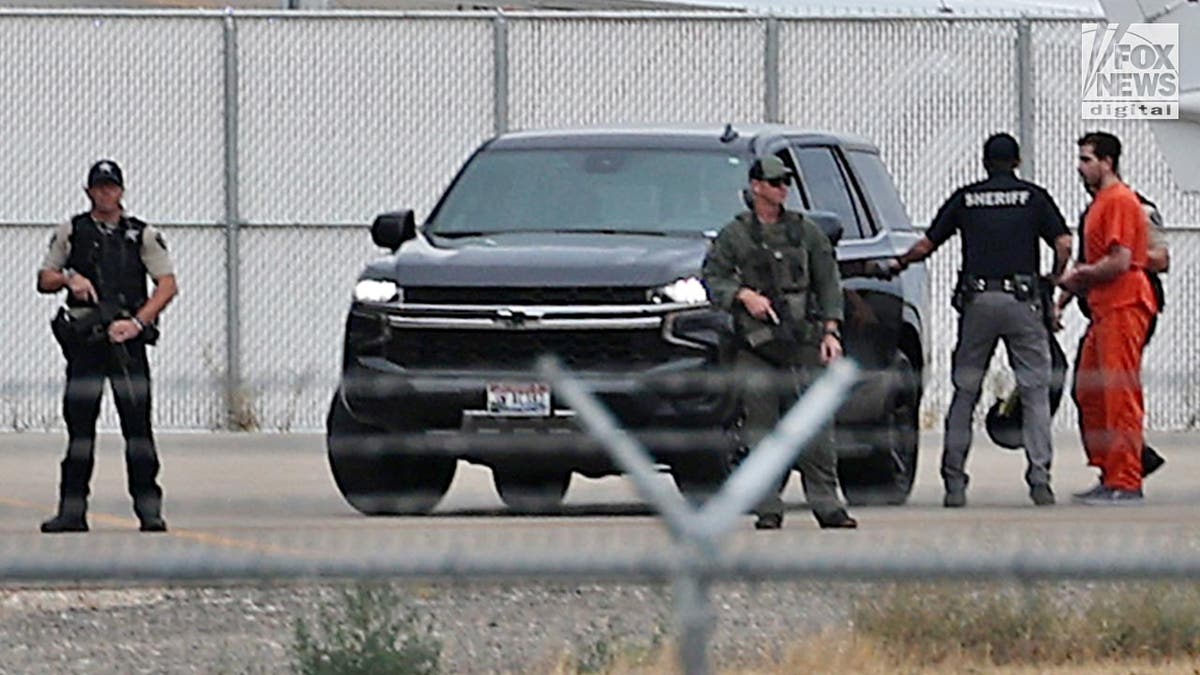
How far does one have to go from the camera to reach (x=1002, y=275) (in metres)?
13.8

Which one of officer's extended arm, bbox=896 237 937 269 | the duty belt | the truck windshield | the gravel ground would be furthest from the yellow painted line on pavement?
the duty belt

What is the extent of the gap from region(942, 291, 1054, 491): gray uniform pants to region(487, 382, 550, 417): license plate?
293 centimetres

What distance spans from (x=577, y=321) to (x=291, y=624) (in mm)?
6845

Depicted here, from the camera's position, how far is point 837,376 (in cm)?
473

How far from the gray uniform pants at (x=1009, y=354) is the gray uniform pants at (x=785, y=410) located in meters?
1.78

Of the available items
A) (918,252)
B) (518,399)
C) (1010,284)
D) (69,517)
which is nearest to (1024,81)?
(1010,284)

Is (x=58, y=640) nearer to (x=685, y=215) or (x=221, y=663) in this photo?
(x=221, y=663)

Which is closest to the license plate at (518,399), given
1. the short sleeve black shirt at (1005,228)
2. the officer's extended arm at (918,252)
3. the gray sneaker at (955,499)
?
the gray sneaker at (955,499)

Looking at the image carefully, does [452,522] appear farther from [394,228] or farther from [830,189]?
[830,189]

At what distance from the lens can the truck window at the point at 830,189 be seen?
45.3 feet

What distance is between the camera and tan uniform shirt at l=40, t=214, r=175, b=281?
12469 mm

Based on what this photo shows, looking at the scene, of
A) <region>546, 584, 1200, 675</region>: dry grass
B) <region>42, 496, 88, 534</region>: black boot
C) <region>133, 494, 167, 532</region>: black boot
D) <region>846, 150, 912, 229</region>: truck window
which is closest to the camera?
<region>546, 584, 1200, 675</region>: dry grass

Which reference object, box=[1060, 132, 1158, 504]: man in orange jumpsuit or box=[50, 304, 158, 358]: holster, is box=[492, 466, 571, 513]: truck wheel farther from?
box=[1060, 132, 1158, 504]: man in orange jumpsuit

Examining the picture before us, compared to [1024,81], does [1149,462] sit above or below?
→ below
